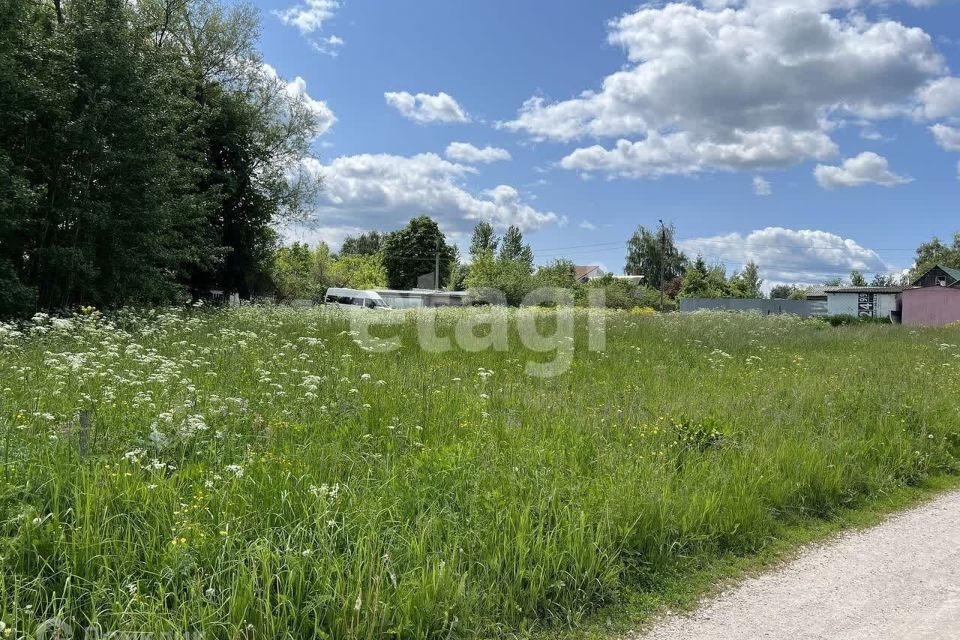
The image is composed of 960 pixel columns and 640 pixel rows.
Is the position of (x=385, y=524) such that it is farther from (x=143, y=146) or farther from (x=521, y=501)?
(x=143, y=146)

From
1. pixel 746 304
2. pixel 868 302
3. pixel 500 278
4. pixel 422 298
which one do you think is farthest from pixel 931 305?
pixel 422 298

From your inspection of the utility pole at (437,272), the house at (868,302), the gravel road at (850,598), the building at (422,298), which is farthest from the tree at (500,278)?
the gravel road at (850,598)

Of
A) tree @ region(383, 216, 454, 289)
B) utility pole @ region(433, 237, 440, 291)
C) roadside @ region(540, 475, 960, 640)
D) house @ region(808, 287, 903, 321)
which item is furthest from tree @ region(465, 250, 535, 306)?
roadside @ region(540, 475, 960, 640)

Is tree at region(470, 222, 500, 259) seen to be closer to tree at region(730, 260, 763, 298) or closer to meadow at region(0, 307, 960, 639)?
tree at region(730, 260, 763, 298)

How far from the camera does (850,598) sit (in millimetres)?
3547

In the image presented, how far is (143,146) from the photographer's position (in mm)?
16500

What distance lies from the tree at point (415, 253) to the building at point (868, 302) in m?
50.8

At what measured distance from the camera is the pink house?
46.7 metres

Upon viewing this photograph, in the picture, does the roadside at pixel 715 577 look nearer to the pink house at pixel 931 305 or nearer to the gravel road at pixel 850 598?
the gravel road at pixel 850 598

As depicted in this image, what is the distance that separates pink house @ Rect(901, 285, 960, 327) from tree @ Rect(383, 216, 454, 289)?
5553 cm

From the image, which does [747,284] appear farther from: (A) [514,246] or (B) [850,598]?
(B) [850,598]

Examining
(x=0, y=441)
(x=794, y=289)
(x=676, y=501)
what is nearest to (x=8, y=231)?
(x=0, y=441)

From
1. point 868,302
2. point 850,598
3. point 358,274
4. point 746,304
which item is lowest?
point 850,598

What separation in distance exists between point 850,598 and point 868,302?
2708 inches
